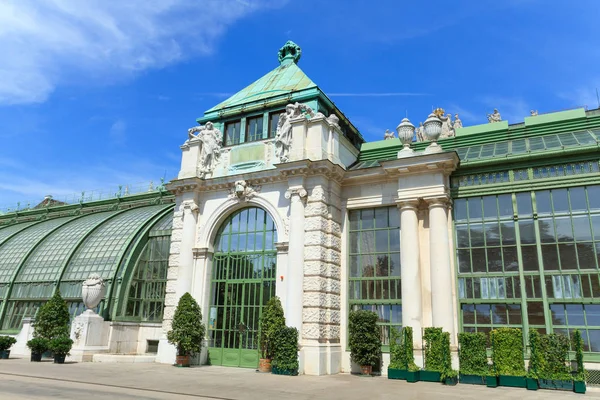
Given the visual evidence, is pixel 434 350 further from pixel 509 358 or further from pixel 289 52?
pixel 289 52

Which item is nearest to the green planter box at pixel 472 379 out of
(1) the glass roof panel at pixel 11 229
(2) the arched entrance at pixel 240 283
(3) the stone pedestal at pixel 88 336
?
(2) the arched entrance at pixel 240 283

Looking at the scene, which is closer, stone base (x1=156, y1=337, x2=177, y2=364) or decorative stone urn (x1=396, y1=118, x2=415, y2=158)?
decorative stone urn (x1=396, y1=118, x2=415, y2=158)

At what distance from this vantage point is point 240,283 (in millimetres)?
23516

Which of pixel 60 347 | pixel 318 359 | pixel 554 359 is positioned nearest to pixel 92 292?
pixel 60 347

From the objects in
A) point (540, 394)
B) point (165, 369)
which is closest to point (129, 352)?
point (165, 369)

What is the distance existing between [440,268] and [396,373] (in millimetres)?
4728

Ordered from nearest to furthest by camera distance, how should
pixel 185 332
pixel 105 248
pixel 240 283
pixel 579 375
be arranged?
pixel 579 375, pixel 185 332, pixel 240 283, pixel 105 248

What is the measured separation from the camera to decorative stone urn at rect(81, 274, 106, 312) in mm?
24656

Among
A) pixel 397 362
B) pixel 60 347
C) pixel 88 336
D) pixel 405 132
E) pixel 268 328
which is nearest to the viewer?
pixel 397 362

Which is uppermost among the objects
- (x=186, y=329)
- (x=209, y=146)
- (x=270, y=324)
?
(x=209, y=146)

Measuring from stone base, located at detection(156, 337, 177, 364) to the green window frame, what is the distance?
363 inches

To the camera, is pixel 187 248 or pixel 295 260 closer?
pixel 295 260

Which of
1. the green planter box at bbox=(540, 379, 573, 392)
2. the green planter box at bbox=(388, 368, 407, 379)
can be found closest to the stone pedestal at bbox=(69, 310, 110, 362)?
the green planter box at bbox=(388, 368, 407, 379)

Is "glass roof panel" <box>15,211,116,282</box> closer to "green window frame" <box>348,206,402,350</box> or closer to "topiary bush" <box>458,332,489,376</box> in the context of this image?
"green window frame" <box>348,206,402,350</box>
